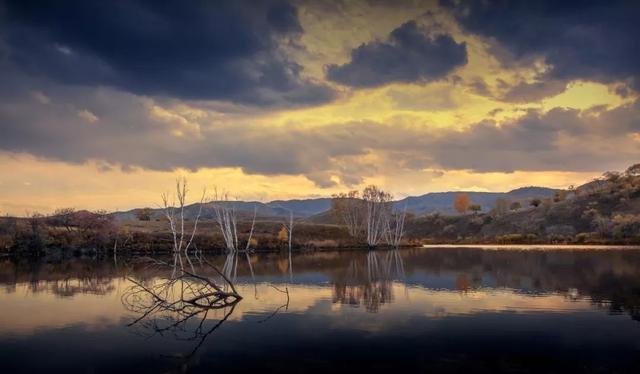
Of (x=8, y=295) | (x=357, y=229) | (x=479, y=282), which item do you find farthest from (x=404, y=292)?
(x=357, y=229)

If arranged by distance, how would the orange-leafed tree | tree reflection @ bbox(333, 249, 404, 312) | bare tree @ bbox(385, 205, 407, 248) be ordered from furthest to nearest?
the orange-leafed tree → bare tree @ bbox(385, 205, 407, 248) → tree reflection @ bbox(333, 249, 404, 312)

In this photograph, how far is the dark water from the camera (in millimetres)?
12945

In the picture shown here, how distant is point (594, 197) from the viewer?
110 meters

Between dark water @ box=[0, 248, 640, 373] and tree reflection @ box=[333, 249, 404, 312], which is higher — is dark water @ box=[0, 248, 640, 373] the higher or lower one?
the lower one

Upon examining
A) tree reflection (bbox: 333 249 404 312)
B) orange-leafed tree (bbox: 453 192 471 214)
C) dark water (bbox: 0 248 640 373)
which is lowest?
dark water (bbox: 0 248 640 373)

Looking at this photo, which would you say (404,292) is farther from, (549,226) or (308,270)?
(549,226)

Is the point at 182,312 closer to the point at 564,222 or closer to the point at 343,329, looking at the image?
the point at 343,329

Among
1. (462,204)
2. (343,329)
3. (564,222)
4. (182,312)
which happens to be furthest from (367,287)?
(462,204)

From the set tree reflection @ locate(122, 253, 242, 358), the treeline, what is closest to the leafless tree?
the treeline

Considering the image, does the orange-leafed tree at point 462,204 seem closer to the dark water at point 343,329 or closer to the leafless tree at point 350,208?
the leafless tree at point 350,208

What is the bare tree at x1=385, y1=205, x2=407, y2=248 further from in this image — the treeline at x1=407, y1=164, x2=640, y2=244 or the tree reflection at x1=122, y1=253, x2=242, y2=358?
the tree reflection at x1=122, y1=253, x2=242, y2=358

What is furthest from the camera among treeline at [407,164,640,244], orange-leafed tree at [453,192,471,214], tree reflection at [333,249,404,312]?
orange-leafed tree at [453,192,471,214]

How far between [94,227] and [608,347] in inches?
2517

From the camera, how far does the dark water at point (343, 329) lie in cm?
1295
